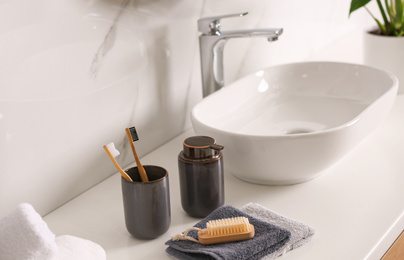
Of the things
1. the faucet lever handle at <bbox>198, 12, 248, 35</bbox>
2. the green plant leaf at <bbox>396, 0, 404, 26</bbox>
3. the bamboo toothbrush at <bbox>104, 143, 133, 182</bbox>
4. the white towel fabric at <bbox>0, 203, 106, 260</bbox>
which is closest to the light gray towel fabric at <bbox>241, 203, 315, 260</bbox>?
the bamboo toothbrush at <bbox>104, 143, 133, 182</bbox>

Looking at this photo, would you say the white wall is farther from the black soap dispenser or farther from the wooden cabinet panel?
the wooden cabinet panel

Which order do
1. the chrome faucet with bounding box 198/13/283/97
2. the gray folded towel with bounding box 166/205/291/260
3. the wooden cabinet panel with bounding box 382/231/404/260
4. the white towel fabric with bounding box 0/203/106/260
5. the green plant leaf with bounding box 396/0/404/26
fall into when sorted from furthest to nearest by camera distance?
the green plant leaf with bounding box 396/0/404/26, the chrome faucet with bounding box 198/13/283/97, the wooden cabinet panel with bounding box 382/231/404/260, the gray folded towel with bounding box 166/205/291/260, the white towel fabric with bounding box 0/203/106/260

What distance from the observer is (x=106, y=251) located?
3.33 ft

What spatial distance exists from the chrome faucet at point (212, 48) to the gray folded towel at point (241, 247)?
0.52 metres

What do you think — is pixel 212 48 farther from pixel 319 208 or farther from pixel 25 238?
pixel 25 238

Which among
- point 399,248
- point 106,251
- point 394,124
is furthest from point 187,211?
point 394,124

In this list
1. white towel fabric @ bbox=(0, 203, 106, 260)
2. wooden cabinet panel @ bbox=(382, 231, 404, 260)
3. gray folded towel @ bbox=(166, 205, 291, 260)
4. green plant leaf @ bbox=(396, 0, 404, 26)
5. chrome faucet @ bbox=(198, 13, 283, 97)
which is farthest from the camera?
green plant leaf @ bbox=(396, 0, 404, 26)

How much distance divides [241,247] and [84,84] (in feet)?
1.61

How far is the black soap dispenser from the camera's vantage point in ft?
3.49

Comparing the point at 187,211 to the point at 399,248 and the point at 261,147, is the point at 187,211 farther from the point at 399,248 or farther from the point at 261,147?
the point at 399,248

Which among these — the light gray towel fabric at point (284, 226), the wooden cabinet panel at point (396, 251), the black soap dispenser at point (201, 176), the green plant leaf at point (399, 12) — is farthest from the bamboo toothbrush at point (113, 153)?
the green plant leaf at point (399, 12)

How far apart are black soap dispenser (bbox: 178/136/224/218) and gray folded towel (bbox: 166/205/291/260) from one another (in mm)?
98

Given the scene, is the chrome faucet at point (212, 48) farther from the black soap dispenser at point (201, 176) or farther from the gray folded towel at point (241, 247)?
the gray folded towel at point (241, 247)

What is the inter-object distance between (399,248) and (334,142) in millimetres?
238
